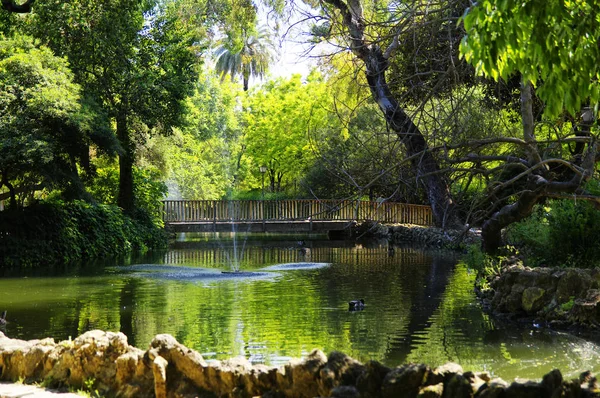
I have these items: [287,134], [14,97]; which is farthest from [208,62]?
[14,97]

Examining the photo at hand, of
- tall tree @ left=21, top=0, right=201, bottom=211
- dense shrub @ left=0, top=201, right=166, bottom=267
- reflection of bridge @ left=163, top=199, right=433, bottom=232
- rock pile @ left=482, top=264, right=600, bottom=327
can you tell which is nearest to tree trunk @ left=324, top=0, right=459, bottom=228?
rock pile @ left=482, top=264, right=600, bottom=327

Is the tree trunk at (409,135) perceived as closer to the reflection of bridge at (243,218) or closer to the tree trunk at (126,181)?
the tree trunk at (126,181)

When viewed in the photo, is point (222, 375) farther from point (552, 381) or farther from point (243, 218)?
point (243, 218)

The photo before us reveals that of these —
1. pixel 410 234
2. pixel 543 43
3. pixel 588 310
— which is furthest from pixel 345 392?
pixel 410 234

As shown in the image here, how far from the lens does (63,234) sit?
28328 millimetres

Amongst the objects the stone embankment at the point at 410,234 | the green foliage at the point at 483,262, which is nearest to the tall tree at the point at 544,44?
the green foliage at the point at 483,262

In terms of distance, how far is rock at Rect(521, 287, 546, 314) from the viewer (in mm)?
13805

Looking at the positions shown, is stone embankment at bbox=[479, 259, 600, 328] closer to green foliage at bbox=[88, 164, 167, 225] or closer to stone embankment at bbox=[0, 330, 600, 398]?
stone embankment at bbox=[0, 330, 600, 398]

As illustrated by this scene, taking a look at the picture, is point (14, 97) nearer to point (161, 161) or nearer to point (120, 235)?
point (120, 235)

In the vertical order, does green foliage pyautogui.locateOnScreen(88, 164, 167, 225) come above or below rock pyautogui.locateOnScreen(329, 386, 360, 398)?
above

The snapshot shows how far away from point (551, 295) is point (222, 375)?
27.5 ft

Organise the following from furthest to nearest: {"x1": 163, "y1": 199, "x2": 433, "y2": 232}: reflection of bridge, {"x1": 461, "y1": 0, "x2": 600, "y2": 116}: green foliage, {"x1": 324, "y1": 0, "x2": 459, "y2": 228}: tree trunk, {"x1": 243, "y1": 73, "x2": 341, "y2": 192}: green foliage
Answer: {"x1": 243, "y1": 73, "x2": 341, "y2": 192}: green foliage < {"x1": 163, "y1": 199, "x2": 433, "y2": 232}: reflection of bridge < {"x1": 324, "y1": 0, "x2": 459, "y2": 228}: tree trunk < {"x1": 461, "y1": 0, "x2": 600, "y2": 116}: green foliage

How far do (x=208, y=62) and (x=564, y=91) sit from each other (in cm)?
6092

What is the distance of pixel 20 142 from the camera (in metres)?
23.7
